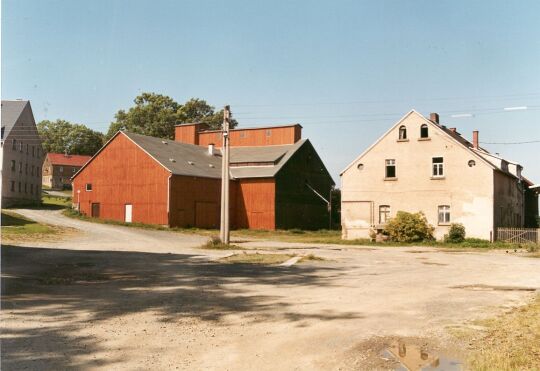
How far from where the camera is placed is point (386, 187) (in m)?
38.0

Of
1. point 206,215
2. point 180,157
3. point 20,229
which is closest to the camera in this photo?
point 20,229

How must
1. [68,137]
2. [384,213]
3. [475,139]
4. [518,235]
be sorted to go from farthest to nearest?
1. [68,137]
2. [475,139]
3. [384,213]
4. [518,235]

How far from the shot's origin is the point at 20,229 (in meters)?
31.2

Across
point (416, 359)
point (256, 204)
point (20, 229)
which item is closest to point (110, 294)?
point (416, 359)

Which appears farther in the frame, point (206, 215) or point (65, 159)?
point (65, 159)

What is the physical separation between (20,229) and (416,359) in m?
29.8

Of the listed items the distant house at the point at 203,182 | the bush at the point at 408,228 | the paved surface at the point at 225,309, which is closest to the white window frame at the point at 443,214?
the bush at the point at 408,228

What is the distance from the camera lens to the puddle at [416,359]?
6.83 metres

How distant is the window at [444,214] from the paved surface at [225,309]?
15.6 metres

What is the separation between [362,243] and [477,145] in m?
16.3

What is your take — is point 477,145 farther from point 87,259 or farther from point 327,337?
point 327,337

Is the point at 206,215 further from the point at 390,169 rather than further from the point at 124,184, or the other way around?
the point at 390,169

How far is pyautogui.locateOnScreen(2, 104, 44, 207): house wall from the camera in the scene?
185ft

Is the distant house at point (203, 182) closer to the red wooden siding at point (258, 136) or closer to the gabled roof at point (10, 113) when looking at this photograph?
the red wooden siding at point (258, 136)
